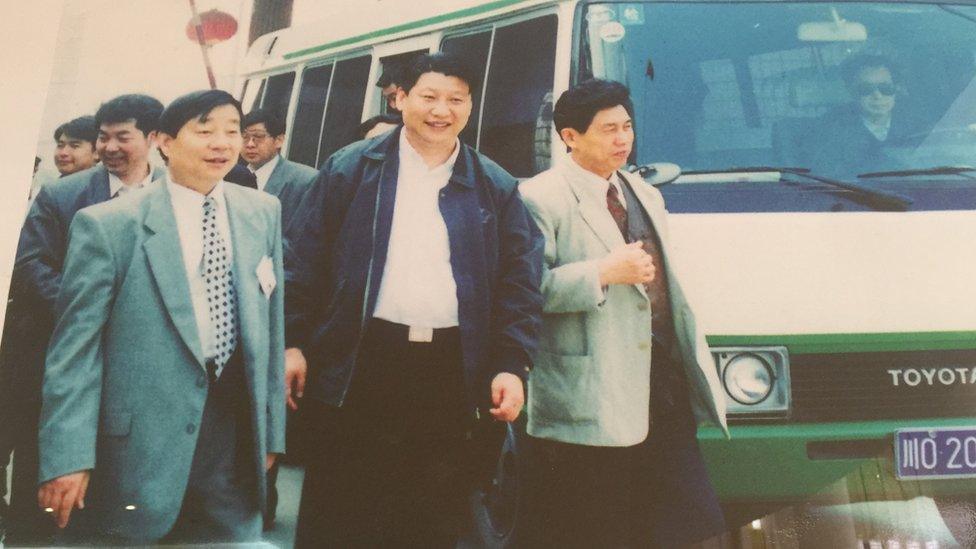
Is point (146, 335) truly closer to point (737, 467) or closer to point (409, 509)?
point (409, 509)

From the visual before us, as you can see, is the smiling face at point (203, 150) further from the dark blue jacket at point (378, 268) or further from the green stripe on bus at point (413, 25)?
the green stripe on bus at point (413, 25)

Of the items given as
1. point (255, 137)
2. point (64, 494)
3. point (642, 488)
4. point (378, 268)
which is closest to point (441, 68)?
point (378, 268)

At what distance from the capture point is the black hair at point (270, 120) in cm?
327

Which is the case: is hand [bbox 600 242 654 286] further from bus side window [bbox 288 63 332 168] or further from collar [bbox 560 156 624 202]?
bus side window [bbox 288 63 332 168]

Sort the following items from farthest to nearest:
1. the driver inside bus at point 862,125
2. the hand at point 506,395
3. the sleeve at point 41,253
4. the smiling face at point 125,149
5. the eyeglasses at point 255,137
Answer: the driver inside bus at point 862,125, the eyeglasses at point 255,137, the smiling face at point 125,149, the sleeve at point 41,253, the hand at point 506,395

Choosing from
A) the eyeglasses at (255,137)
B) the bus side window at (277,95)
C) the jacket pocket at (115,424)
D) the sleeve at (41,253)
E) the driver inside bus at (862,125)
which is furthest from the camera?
the bus side window at (277,95)

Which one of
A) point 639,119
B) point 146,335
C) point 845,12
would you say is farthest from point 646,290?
point 146,335

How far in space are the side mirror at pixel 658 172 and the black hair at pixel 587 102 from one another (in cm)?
19

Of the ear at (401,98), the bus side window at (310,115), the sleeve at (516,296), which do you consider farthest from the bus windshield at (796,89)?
the bus side window at (310,115)

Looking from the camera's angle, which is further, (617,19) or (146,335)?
(617,19)

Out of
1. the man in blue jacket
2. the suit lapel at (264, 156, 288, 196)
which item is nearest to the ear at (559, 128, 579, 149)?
the man in blue jacket

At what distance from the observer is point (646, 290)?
305 centimetres

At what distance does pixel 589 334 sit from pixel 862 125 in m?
1.29

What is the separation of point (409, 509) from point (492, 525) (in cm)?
46
